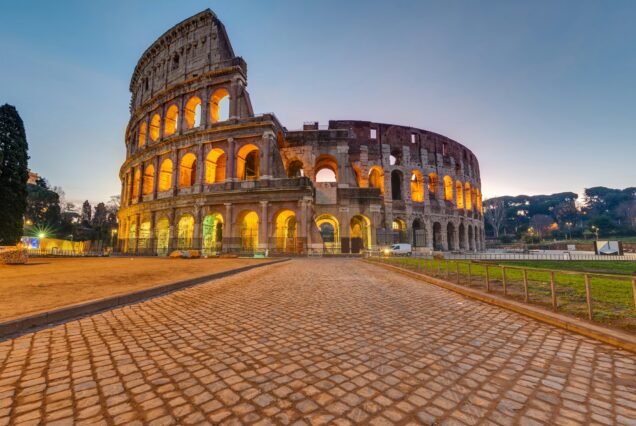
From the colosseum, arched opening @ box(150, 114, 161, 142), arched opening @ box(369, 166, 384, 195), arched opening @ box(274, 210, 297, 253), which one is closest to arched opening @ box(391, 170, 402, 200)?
the colosseum

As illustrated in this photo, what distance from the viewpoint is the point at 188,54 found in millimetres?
28109

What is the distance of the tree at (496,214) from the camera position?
58.6 meters

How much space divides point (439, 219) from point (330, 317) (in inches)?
1274

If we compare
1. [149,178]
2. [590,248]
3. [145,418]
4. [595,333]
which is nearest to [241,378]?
[145,418]

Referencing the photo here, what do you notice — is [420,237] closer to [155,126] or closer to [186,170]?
[186,170]

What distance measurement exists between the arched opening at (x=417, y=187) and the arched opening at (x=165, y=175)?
27.6 meters

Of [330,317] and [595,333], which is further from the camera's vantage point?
[330,317]

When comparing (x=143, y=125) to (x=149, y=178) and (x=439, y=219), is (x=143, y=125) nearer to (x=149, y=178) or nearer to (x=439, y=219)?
(x=149, y=178)

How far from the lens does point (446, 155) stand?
35594 millimetres

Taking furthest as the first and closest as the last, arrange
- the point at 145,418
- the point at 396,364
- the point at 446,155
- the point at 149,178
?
the point at 446,155, the point at 149,178, the point at 396,364, the point at 145,418

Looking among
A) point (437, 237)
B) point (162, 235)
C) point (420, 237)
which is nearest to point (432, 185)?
point (437, 237)

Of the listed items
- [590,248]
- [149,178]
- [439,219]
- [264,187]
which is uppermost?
[149,178]

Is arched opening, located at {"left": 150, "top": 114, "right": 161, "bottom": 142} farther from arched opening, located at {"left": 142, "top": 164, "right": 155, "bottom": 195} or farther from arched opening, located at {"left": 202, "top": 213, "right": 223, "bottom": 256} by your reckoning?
arched opening, located at {"left": 202, "top": 213, "right": 223, "bottom": 256}

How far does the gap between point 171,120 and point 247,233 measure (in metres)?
15.7
